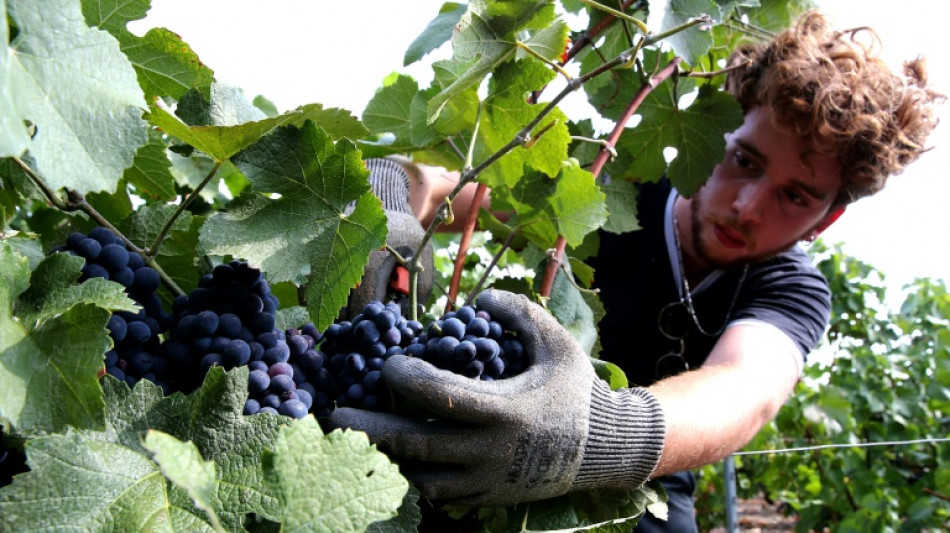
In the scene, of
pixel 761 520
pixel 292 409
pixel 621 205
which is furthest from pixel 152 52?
pixel 761 520

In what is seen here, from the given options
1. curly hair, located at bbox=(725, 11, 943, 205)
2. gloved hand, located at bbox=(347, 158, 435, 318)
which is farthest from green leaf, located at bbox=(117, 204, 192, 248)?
curly hair, located at bbox=(725, 11, 943, 205)

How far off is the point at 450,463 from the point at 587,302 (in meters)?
0.56

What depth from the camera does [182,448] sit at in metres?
0.54

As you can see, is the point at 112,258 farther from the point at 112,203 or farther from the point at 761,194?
the point at 761,194

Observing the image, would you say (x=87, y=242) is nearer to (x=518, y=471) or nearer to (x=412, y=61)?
(x=518, y=471)

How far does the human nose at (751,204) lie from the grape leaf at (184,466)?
1.83 metres

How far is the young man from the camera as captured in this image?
3.31 feet

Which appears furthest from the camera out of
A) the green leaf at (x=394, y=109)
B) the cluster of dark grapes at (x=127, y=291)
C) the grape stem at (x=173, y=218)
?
the green leaf at (x=394, y=109)

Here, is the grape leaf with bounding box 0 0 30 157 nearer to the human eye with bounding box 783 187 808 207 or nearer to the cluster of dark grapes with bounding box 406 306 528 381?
the cluster of dark grapes with bounding box 406 306 528 381

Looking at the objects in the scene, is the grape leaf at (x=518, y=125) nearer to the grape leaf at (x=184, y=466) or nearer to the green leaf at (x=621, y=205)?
the green leaf at (x=621, y=205)

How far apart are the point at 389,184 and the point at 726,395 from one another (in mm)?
824

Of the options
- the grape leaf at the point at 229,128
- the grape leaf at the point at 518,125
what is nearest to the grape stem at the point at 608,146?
the grape leaf at the point at 518,125

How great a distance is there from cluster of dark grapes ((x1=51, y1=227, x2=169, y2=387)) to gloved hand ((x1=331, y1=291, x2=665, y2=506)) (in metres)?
0.20

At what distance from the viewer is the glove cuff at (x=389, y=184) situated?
139cm
